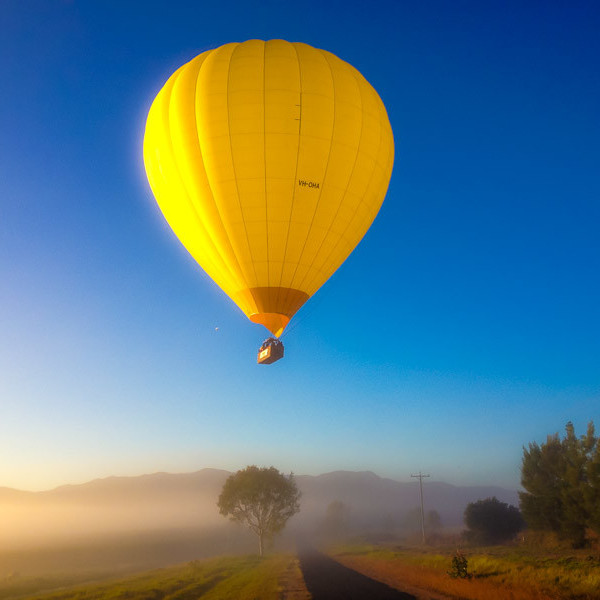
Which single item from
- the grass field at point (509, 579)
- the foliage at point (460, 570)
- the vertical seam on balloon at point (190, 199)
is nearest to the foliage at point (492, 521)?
the grass field at point (509, 579)

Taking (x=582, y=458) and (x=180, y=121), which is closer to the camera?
(x=180, y=121)

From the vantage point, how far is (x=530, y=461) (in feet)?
143

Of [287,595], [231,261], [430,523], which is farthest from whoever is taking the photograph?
[430,523]

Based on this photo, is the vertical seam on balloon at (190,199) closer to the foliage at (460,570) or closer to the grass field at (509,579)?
the grass field at (509,579)

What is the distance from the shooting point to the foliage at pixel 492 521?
50438 mm

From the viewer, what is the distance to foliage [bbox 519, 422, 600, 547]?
116 feet

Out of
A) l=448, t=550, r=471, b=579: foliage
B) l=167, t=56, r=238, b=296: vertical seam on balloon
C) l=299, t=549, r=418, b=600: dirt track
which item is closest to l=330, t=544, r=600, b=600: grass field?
l=448, t=550, r=471, b=579: foliage

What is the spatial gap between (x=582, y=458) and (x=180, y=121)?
40.4m

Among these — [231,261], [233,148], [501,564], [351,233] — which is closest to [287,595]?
[501,564]

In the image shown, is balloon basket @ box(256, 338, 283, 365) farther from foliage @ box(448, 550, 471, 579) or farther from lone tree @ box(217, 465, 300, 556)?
lone tree @ box(217, 465, 300, 556)

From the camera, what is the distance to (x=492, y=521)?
51.2 meters

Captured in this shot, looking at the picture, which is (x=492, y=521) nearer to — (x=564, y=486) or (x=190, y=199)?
(x=564, y=486)

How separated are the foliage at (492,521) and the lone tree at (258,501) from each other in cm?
2169

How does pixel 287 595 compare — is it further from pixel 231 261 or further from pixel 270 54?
pixel 270 54
